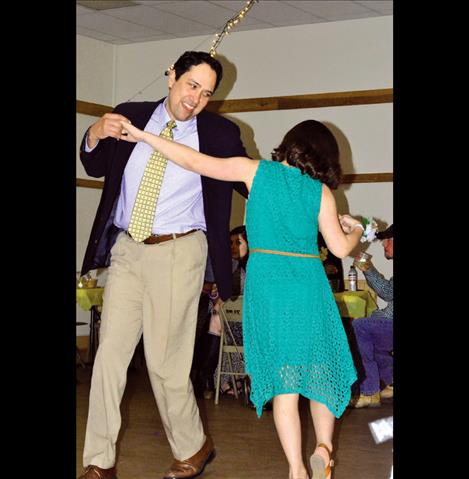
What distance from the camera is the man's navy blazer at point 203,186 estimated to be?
3.80 metres

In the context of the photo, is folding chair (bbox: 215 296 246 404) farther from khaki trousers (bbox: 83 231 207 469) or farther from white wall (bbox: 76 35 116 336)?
white wall (bbox: 76 35 116 336)

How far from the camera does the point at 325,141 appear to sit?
350 centimetres

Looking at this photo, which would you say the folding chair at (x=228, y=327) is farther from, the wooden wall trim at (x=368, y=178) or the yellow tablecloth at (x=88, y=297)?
the wooden wall trim at (x=368, y=178)


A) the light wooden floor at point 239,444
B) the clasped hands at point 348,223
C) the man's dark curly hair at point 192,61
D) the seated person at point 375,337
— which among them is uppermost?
the man's dark curly hair at point 192,61

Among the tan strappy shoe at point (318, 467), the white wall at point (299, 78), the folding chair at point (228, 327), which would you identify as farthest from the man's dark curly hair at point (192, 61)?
the white wall at point (299, 78)

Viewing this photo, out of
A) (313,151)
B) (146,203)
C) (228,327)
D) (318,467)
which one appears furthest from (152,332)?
(228,327)

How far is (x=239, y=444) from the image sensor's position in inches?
199

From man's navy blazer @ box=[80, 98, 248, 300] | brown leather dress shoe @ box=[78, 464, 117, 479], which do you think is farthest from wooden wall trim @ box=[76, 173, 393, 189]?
brown leather dress shoe @ box=[78, 464, 117, 479]

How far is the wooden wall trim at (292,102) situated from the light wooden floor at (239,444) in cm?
337

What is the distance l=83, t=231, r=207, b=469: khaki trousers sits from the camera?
3727 millimetres
